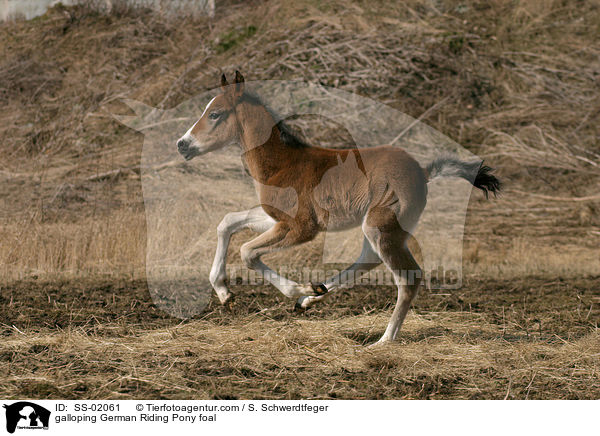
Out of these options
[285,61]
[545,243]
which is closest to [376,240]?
[545,243]

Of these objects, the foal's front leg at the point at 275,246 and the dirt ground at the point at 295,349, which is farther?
the foal's front leg at the point at 275,246

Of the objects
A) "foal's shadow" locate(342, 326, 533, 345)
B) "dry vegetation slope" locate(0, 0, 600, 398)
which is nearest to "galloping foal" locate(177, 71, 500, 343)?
"foal's shadow" locate(342, 326, 533, 345)

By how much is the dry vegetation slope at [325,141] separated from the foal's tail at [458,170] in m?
1.45

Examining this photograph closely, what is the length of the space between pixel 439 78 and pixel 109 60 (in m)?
8.60

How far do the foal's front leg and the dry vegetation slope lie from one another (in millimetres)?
582

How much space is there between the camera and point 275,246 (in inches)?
205

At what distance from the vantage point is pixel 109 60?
17.0 m

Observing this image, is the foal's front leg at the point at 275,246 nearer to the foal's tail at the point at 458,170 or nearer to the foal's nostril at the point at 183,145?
Answer: the foal's nostril at the point at 183,145

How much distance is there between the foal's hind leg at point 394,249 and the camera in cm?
517

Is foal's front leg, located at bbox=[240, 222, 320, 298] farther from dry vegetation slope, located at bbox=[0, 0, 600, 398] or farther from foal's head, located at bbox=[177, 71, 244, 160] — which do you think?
foal's head, located at bbox=[177, 71, 244, 160]

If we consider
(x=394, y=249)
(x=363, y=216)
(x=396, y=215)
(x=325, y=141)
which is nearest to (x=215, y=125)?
(x=363, y=216)

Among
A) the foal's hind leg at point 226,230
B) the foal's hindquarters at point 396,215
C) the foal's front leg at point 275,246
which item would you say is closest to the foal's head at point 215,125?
the foal's hind leg at point 226,230
